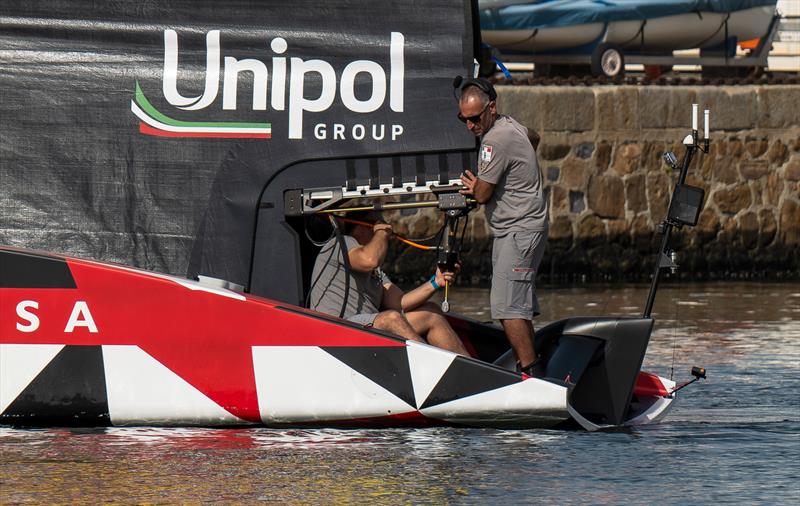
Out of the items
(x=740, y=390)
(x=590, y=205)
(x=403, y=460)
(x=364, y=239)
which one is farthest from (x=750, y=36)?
(x=403, y=460)

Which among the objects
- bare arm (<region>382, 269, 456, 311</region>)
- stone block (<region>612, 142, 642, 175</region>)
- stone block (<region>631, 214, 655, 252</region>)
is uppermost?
stone block (<region>612, 142, 642, 175</region>)

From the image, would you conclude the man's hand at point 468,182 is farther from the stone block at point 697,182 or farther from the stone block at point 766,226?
the stone block at point 766,226

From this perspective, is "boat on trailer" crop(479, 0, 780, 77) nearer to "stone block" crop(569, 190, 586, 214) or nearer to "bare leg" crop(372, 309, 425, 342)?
"stone block" crop(569, 190, 586, 214)

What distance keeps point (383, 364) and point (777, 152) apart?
31.7ft

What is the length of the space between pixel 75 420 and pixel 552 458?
6.75ft

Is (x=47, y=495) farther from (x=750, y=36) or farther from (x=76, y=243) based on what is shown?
(x=750, y=36)

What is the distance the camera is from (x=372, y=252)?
7.97 metres

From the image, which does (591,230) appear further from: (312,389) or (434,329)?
(312,389)

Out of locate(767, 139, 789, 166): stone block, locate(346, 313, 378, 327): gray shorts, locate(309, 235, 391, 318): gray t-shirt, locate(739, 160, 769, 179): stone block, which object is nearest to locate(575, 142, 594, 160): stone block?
locate(739, 160, 769, 179): stone block

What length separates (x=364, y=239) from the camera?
8.08 meters

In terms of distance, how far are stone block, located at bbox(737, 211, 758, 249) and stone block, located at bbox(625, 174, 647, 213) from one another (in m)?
0.99

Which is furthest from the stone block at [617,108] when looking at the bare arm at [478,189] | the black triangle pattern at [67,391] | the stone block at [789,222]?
the black triangle pattern at [67,391]

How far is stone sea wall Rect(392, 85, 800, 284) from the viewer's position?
15.7 m

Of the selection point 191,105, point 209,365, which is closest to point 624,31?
point 191,105
